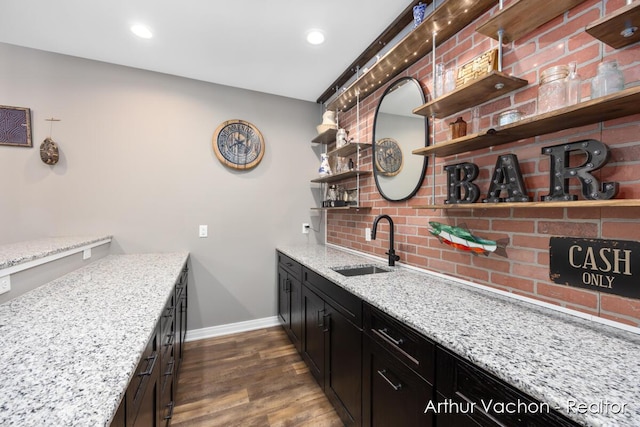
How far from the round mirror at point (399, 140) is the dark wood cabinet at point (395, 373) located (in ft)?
3.26

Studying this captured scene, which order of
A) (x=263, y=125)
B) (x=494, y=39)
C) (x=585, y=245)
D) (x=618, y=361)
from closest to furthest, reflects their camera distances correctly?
1. (x=618, y=361)
2. (x=585, y=245)
3. (x=494, y=39)
4. (x=263, y=125)

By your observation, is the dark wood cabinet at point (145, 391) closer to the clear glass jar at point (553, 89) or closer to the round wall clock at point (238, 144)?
the clear glass jar at point (553, 89)

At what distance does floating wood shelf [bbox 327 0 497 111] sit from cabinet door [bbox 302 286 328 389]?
172 cm

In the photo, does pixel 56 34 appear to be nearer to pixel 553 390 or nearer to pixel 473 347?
pixel 473 347

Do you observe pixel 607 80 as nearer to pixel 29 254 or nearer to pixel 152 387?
pixel 152 387

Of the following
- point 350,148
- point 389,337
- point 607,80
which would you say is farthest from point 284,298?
point 607,80

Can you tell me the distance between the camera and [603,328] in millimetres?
932

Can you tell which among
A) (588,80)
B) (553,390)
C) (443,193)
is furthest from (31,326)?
(588,80)

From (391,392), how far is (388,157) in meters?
1.57

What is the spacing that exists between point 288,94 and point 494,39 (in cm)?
212

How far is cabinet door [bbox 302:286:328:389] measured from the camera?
5.94 feet

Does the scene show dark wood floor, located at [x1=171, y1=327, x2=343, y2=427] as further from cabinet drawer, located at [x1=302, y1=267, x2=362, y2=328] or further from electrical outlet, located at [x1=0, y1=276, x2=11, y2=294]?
electrical outlet, located at [x1=0, y1=276, x2=11, y2=294]

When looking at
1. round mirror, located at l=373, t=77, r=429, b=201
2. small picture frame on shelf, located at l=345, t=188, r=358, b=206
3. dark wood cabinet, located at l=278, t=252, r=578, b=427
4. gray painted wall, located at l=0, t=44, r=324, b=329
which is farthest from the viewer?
small picture frame on shelf, located at l=345, t=188, r=358, b=206

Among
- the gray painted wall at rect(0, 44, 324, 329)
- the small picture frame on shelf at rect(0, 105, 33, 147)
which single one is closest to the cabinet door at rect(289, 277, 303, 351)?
the gray painted wall at rect(0, 44, 324, 329)
